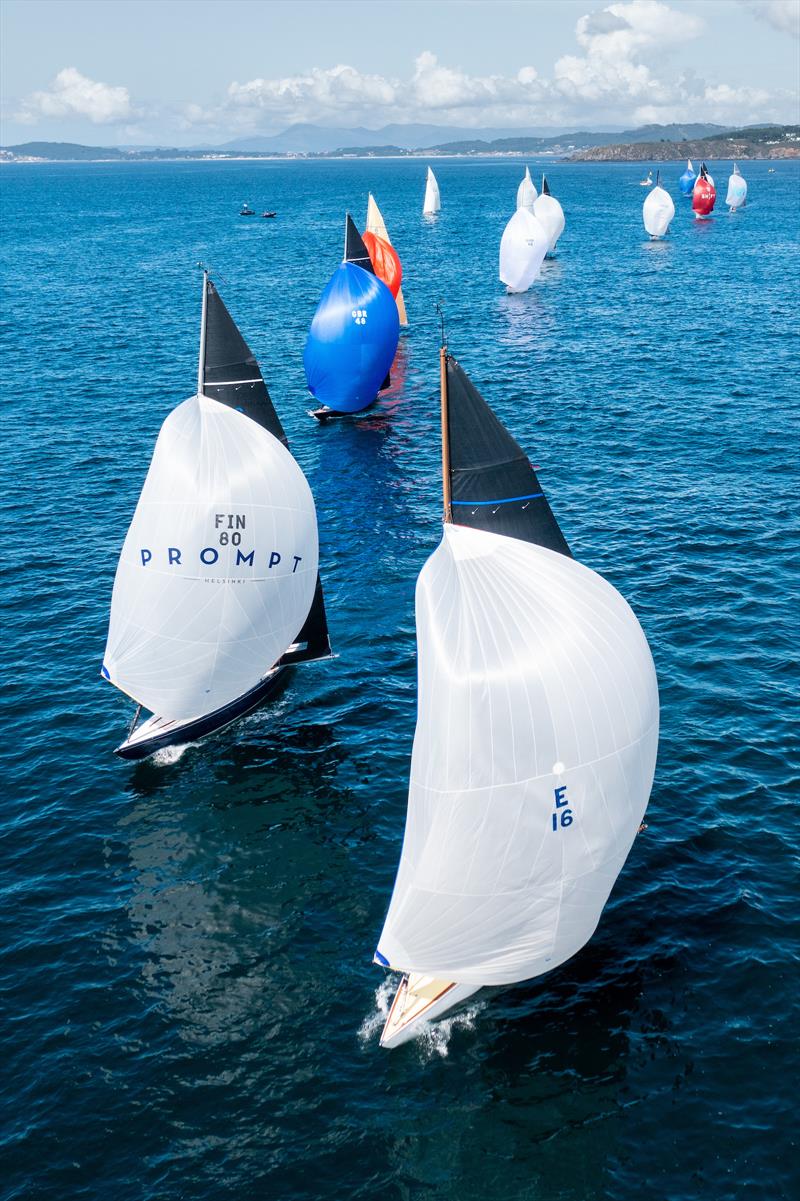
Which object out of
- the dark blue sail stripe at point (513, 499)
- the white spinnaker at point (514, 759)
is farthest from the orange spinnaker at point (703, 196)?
the white spinnaker at point (514, 759)

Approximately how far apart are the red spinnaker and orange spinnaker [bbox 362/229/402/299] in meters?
98.7

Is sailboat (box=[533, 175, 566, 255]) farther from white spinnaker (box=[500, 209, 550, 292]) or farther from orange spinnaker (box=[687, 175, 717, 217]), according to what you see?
orange spinnaker (box=[687, 175, 717, 217])

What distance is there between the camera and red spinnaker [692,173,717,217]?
159 meters

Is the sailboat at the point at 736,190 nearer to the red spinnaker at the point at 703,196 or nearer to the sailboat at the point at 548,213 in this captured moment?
the red spinnaker at the point at 703,196

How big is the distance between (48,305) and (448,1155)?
10402 centimetres

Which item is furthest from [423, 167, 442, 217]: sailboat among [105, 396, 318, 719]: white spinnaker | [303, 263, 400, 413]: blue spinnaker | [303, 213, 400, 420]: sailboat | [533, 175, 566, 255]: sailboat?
[105, 396, 318, 719]: white spinnaker

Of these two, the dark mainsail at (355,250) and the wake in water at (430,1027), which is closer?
the wake in water at (430,1027)

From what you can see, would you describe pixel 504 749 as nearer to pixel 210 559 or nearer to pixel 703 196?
pixel 210 559

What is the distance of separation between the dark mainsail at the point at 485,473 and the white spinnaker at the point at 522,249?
269ft

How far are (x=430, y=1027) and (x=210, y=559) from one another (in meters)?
15.6

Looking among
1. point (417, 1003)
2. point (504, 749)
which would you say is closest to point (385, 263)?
point (504, 749)

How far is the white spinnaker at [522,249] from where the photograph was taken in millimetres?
98812

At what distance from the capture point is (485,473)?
23.2 metres

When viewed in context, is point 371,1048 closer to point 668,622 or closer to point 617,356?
point 668,622
